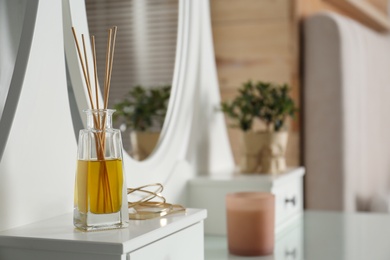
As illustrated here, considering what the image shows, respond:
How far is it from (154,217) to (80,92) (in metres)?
0.24

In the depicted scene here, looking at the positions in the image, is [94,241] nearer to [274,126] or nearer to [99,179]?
[99,179]

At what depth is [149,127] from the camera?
4.38 ft

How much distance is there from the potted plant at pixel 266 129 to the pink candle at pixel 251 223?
0.29m

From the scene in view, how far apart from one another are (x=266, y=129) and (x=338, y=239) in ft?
1.08

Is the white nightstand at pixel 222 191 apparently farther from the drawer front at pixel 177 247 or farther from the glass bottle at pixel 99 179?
the glass bottle at pixel 99 179

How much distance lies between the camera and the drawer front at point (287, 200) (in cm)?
147

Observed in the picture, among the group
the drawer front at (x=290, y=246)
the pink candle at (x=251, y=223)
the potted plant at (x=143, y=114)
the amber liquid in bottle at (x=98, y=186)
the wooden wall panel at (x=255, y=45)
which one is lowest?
the drawer front at (x=290, y=246)

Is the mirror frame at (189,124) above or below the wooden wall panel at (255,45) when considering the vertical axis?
below

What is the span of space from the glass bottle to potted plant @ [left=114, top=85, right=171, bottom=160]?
288 millimetres

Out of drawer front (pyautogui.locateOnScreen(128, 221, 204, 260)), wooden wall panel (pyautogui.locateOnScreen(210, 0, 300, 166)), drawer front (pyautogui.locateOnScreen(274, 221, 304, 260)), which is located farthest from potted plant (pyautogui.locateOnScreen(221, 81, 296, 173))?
drawer front (pyautogui.locateOnScreen(128, 221, 204, 260))

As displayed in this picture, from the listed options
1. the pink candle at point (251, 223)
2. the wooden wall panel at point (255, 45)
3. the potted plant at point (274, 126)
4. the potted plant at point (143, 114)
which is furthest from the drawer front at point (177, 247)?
the wooden wall panel at point (255, 45)

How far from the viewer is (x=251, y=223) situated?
1216mm

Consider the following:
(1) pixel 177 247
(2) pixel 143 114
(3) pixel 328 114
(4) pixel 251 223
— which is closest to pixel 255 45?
(3) pixel 328 114

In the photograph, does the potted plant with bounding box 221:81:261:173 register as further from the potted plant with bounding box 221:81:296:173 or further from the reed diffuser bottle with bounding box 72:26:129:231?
the reed diffuser bottle with bounding box 72:26:129:231
